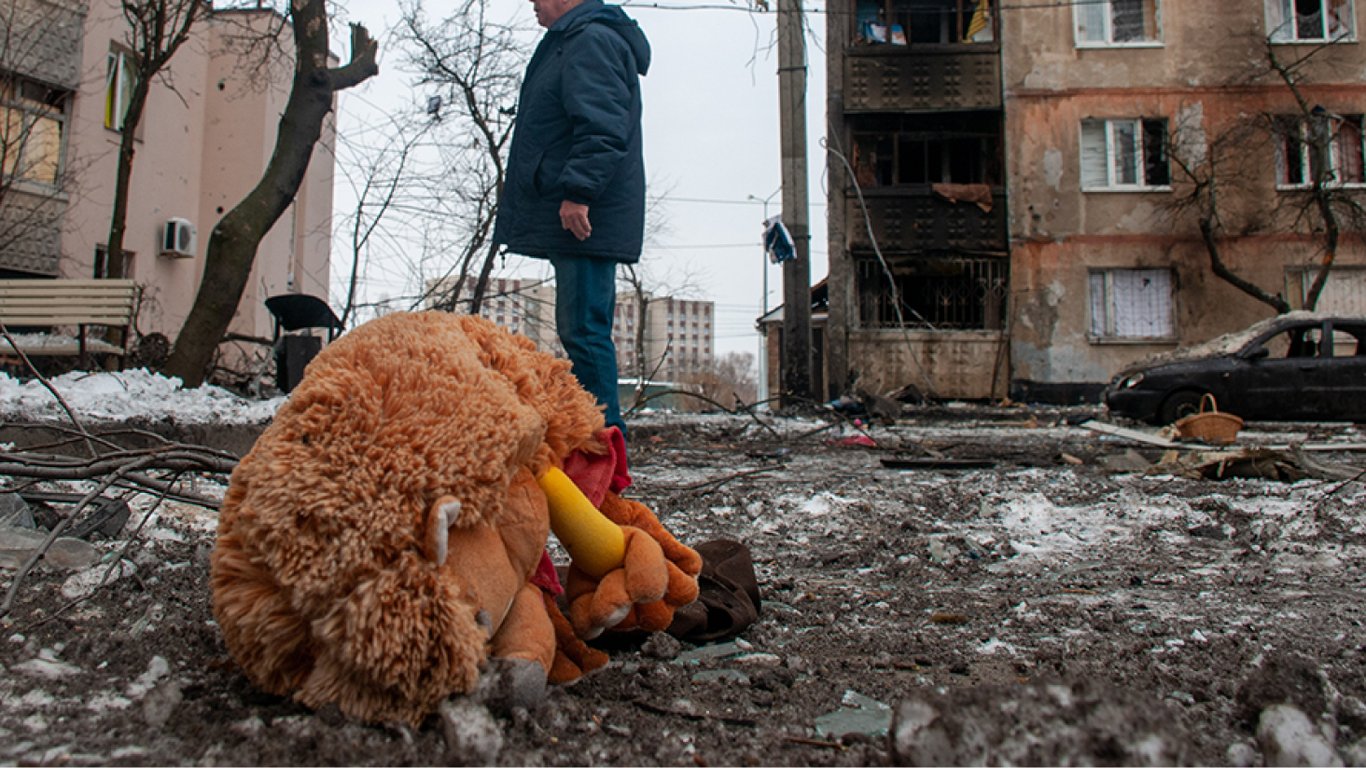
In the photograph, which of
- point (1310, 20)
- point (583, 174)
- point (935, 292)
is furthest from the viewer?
point (935, 292)

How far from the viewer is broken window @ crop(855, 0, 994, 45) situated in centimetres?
1816

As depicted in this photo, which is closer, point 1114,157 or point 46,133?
point 46,133

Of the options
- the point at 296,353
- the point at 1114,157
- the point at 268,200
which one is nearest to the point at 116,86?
the point at 268,200

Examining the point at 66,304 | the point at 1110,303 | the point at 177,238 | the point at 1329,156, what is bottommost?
the point at 66,304

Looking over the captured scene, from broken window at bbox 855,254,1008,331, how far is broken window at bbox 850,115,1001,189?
1.81m

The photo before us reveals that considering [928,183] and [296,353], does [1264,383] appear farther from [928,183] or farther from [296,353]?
[296,353]

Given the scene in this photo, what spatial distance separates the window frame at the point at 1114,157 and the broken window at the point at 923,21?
292 centimetres

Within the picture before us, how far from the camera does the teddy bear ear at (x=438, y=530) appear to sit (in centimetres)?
120

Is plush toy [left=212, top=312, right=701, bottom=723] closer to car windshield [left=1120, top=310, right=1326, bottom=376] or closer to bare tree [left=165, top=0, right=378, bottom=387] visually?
bare tree [left=165, top=0, right=378, bottom=387]

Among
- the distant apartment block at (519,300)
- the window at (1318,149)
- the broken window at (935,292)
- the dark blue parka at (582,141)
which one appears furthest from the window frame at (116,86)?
the window at (1318,149)

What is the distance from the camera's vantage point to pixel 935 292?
18.2m

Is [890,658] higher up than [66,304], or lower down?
lower down

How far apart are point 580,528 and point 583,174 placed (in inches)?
66.7

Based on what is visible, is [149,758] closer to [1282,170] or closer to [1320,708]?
[1320,708]
